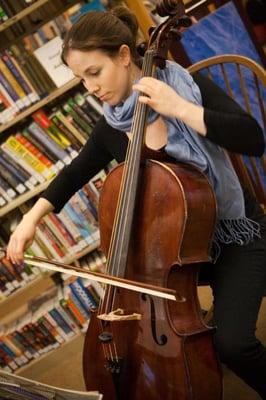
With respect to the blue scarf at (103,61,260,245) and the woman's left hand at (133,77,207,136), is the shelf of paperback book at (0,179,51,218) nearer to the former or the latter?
the blue scarf at (103,61,260,245)

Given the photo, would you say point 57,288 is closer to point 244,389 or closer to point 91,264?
point 91,264

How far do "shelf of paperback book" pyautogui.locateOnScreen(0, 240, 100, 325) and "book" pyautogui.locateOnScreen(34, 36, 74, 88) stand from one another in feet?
2.57

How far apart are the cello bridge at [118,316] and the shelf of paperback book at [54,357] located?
50.8 inches

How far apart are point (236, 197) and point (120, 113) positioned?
37 centimetres

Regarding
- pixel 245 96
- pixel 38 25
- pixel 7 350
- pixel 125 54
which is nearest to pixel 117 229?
pixel 125 54

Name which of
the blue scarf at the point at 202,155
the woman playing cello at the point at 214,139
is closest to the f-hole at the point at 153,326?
the woman playing cello at the point at 214,139

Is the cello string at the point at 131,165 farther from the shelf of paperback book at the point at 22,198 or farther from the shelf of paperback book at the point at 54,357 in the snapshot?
the shelf of paperback book at the point at 54,357

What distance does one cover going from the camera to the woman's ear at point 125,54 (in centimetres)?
109

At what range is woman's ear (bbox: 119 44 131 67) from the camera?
3.56 ft

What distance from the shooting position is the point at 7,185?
6.56ft

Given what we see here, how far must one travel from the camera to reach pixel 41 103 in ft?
6.20

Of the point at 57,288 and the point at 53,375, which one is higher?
the point at 57,288

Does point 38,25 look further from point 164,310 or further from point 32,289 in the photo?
point 164,310

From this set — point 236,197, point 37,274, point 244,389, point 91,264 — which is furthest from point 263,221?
point 37,274
